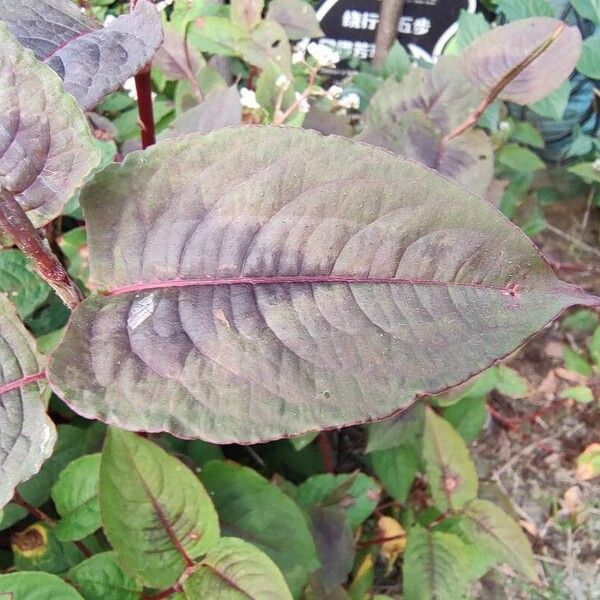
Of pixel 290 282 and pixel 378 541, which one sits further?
pixel 378 541

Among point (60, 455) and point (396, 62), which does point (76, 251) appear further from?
point (396, 62)

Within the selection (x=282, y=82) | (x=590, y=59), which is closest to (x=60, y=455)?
(x=282, y=82)

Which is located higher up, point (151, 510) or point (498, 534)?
point (151, 510)

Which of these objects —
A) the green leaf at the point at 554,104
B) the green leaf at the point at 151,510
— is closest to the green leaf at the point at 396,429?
the green leaf at the point at 151,510

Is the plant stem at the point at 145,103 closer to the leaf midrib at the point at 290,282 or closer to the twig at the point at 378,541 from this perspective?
the leaf midrib at the point at 290,282

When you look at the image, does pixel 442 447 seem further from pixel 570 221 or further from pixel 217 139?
pixel 570 221

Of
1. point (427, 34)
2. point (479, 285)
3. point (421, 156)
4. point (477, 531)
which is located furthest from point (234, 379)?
point (427, 34)

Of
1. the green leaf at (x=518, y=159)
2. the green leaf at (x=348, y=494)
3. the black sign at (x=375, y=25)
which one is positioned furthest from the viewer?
the black sign at (x=375, y=25)

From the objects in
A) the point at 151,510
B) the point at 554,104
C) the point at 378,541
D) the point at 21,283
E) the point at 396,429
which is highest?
the point at 554,104
